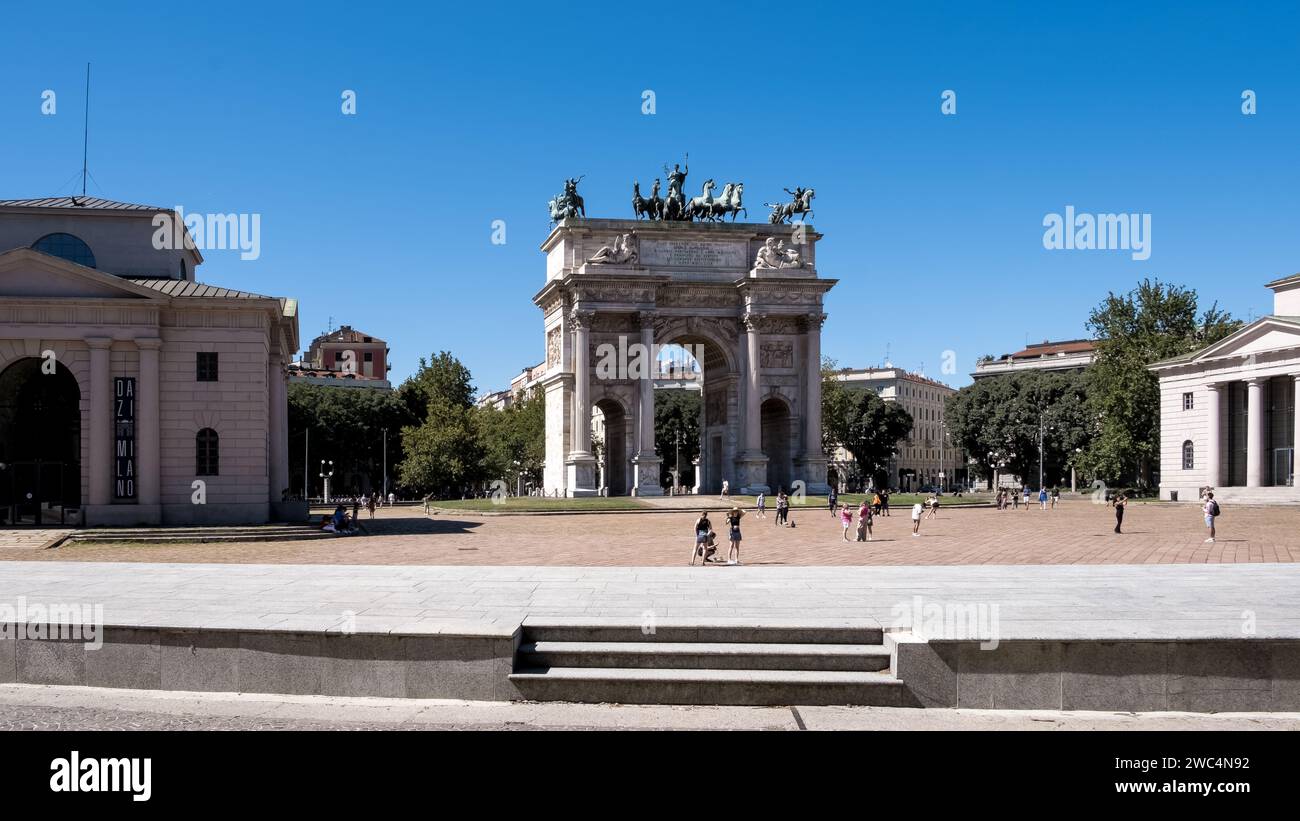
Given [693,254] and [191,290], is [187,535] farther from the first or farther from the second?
[693,254]

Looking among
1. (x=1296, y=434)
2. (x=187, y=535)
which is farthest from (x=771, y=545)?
(x=1296, y=434)

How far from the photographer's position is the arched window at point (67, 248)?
4762 cm

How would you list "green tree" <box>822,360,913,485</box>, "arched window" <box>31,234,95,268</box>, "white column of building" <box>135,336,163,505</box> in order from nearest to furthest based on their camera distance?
1. "white column of building" <box>135,336,163,505</box>
2. "arched window" <box>31,234,95,268</box>
3. "green tree" <box>822,360,913,485</box>

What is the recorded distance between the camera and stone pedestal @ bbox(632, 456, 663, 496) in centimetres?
7781

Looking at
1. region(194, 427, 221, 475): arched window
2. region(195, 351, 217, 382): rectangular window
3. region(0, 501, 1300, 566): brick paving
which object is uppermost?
region(195, 351, 217, 382): rectangular window

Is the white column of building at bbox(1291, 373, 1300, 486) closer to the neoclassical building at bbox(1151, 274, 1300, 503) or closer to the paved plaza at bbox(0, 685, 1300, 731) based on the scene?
the neoclassical building at bbox(1151, 274, 1300, 503)

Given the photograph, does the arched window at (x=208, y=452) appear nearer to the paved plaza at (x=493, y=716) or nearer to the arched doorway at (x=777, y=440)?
the paved plaza at (x=493, y=716)

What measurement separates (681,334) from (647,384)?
5232 millimetres

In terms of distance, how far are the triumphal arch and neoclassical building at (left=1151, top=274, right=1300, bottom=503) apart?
27.1 metres

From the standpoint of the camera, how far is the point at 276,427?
1971 inches

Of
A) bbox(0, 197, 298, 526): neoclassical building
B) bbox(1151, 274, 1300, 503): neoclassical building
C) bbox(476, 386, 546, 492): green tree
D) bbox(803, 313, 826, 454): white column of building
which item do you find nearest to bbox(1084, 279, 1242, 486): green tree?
bbox(1151, 274, 1300, 503): neoclassical building

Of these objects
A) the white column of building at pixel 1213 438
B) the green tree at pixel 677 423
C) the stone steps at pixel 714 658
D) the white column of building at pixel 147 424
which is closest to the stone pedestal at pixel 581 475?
the white column of building at pixel 147 424

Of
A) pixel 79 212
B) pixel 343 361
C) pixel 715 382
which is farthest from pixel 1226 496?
pixel 343 361
